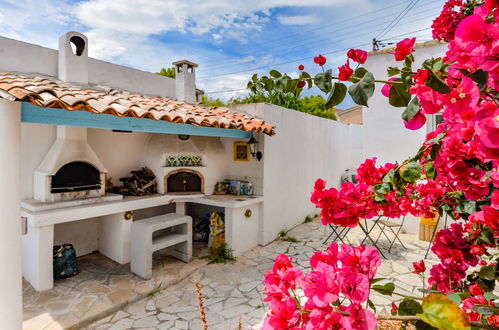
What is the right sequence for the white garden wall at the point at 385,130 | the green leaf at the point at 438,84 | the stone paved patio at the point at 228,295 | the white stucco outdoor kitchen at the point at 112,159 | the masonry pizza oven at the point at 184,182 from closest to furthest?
the green leaf at the point at 438,84 → the white stucco outdoor kitchen at the point at 112,159 → the stone paved patio at the point at 228,295 → the masonry pizza oven at the point at 184,182 → the white garden wall at the point at 385,130

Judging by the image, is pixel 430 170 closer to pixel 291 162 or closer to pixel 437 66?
pixel 437 66

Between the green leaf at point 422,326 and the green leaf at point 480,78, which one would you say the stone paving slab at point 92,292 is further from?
the green leaf at point 480,78

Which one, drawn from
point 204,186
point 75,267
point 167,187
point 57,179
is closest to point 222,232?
point 204,186

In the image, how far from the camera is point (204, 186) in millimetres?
7500

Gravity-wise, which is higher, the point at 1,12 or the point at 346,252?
the point at 1,12

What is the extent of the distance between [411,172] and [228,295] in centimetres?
470

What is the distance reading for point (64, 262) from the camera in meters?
5.49

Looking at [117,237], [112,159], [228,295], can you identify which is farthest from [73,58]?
[228,295]

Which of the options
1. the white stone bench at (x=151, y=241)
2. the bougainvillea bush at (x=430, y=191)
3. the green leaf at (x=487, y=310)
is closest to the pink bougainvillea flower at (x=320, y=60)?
the bougainvillea bush at (x=430, y=191)

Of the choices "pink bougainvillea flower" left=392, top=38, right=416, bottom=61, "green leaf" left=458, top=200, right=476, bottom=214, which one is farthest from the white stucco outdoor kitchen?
"green leaf" left=458, top=200, right=476, bottom=214

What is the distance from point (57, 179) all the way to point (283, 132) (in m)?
5.72

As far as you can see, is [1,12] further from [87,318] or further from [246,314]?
[246,314]

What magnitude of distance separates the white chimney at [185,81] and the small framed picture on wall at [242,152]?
2.08m

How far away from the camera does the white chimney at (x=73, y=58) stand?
6.19 m
